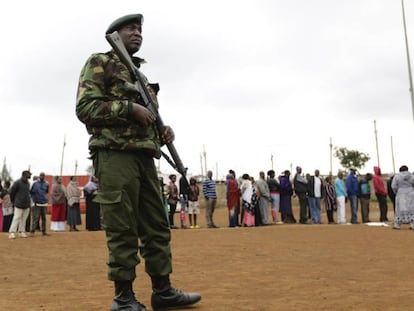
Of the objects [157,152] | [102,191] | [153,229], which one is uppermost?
[157,152]

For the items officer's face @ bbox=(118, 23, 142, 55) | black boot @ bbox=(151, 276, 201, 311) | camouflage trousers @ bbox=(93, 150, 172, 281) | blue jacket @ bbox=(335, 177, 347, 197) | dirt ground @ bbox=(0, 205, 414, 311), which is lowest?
dirt ground @ bbox=(0, 205, 414, 311)

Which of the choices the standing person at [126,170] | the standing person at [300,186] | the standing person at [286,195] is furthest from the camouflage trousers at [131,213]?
the standing person at [286,195]

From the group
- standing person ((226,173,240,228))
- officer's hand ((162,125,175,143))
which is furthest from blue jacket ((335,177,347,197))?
officer's hand ((162,125,175,143))

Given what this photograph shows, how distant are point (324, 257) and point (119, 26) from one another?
4.54 metres

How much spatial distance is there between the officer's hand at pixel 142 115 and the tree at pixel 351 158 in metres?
60.0

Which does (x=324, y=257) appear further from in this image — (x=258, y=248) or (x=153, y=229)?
(x=153, y=229)

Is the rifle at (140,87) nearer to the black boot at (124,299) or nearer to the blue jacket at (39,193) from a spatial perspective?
the black boot at (124,299)

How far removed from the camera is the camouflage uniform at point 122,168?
10.5 ft

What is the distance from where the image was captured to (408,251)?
7434 mm

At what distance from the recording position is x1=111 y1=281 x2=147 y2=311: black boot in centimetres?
314

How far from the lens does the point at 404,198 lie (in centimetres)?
1293

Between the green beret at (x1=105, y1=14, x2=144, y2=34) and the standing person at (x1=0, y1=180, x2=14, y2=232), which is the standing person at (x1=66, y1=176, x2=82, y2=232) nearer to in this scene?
the standing person at (x1=0, y1=180, x2=14, y2=232)

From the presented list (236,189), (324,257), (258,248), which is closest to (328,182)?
(236,189)

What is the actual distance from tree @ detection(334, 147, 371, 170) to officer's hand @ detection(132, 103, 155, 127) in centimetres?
5996
